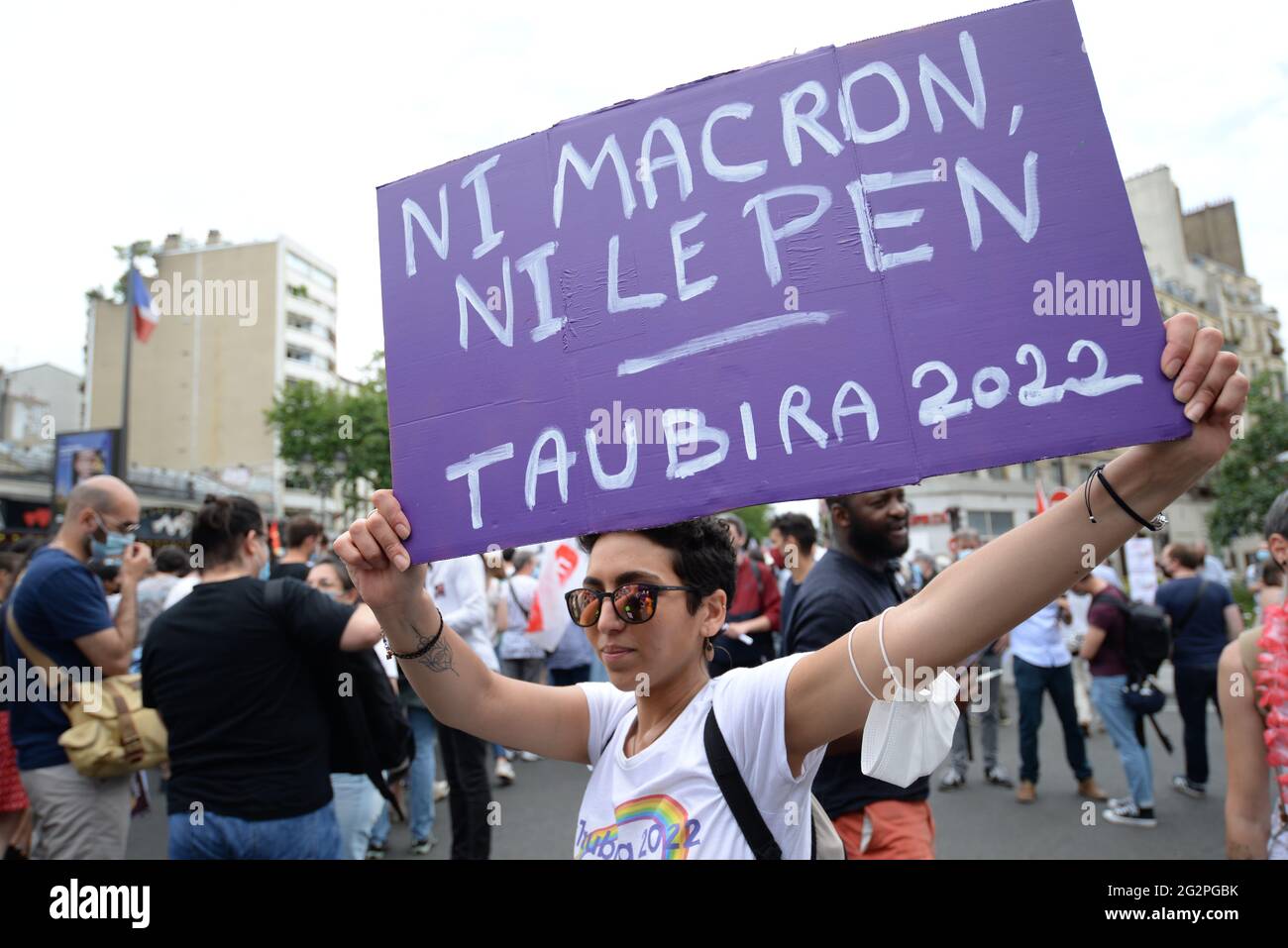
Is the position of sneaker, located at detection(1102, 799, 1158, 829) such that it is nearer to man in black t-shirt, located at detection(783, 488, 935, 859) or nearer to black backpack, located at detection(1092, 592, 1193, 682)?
black backpack, located at detection(1092, 592, 1193, 682)

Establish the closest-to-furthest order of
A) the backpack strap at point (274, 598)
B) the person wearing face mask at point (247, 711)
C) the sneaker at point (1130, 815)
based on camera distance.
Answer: the person wearing face mask at point (247, 711) < the backpack strap at point (274, 598) < the sneaker at point (1130, 815)

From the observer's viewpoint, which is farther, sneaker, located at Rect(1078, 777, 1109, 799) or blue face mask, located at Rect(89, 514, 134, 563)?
sneaker, located at Rect(1078, 777, 1109, 799)

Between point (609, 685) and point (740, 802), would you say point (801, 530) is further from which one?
point (740, 802)

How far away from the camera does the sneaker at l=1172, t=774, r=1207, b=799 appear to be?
6.88 meters

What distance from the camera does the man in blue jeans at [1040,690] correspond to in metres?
6.73

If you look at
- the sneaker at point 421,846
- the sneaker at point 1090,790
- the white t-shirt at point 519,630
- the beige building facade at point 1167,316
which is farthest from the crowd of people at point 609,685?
the beige building facade at point 1167,316

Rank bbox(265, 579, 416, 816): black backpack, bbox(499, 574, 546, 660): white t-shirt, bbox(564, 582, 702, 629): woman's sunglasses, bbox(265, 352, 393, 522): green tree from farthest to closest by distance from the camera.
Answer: bbox(265, 352, 393, 522): green tree < bbox(499, 574, 546, 660): white t-shirt < bbox(265, 579, 416, 816): black backpack < bbox(564, 582, 702, 629): woman's sunglasses

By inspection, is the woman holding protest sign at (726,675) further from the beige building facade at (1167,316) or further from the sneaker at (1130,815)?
the beige building facade at (1167,316)

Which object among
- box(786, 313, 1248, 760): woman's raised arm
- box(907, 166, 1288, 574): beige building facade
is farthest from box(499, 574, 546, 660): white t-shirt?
box(907, 166, 1288, 574): beige building facade

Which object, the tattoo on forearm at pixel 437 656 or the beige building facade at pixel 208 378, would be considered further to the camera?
the beige building facade at pixel 208 378

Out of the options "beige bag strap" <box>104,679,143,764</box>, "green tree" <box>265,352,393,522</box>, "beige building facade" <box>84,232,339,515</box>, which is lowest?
"beige bag strap" <box>104,679,143,764</box>

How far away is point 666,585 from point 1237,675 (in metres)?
1.74

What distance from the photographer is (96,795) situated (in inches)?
141

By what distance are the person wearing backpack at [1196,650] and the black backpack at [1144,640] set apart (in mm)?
764
